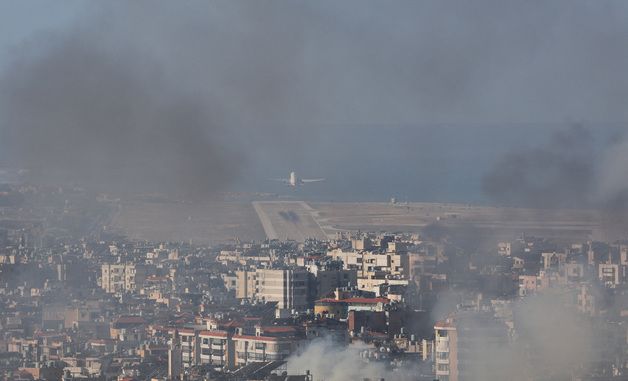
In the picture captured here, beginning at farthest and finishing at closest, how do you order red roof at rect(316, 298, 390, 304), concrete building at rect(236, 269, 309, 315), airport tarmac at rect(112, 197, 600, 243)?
concrete building at rect(236, 269, 309, 315)
airport tarmac at rect(112, 197, 600, 243)
red roof at rect(316, 298, 390, 304)

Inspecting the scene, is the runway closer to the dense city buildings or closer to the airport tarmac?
the airport tarmac

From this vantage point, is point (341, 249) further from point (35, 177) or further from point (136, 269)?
point (35, 177)

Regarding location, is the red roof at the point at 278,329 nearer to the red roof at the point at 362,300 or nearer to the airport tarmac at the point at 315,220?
the red roof at the point at 362,300

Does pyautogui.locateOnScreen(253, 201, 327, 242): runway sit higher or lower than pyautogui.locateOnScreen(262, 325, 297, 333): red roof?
higher

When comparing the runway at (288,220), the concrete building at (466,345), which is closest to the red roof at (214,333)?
the concrete building at (466,345)

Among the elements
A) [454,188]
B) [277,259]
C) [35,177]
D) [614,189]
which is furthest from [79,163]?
[454,188]

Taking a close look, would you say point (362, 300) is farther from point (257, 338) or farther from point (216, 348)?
point (257, 338)

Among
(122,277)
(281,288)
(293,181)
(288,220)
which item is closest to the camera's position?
(281,288)

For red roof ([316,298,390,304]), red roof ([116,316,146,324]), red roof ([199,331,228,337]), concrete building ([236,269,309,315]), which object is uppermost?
concrete building ([236,269,309,315])

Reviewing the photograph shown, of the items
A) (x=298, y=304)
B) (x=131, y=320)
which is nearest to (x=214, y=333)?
(x=131, y=320)

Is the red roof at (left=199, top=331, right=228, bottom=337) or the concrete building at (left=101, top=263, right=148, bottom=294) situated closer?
the red roof at (left=199, top=331, right=228, bottom=337)

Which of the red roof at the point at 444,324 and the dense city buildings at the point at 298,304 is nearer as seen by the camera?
the dense city buildings at the point at 298,304

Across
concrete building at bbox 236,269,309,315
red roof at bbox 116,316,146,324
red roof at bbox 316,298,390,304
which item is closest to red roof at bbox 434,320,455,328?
red roof at bbox 316,298,390,304

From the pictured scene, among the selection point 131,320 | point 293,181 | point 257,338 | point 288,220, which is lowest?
point 257,338
